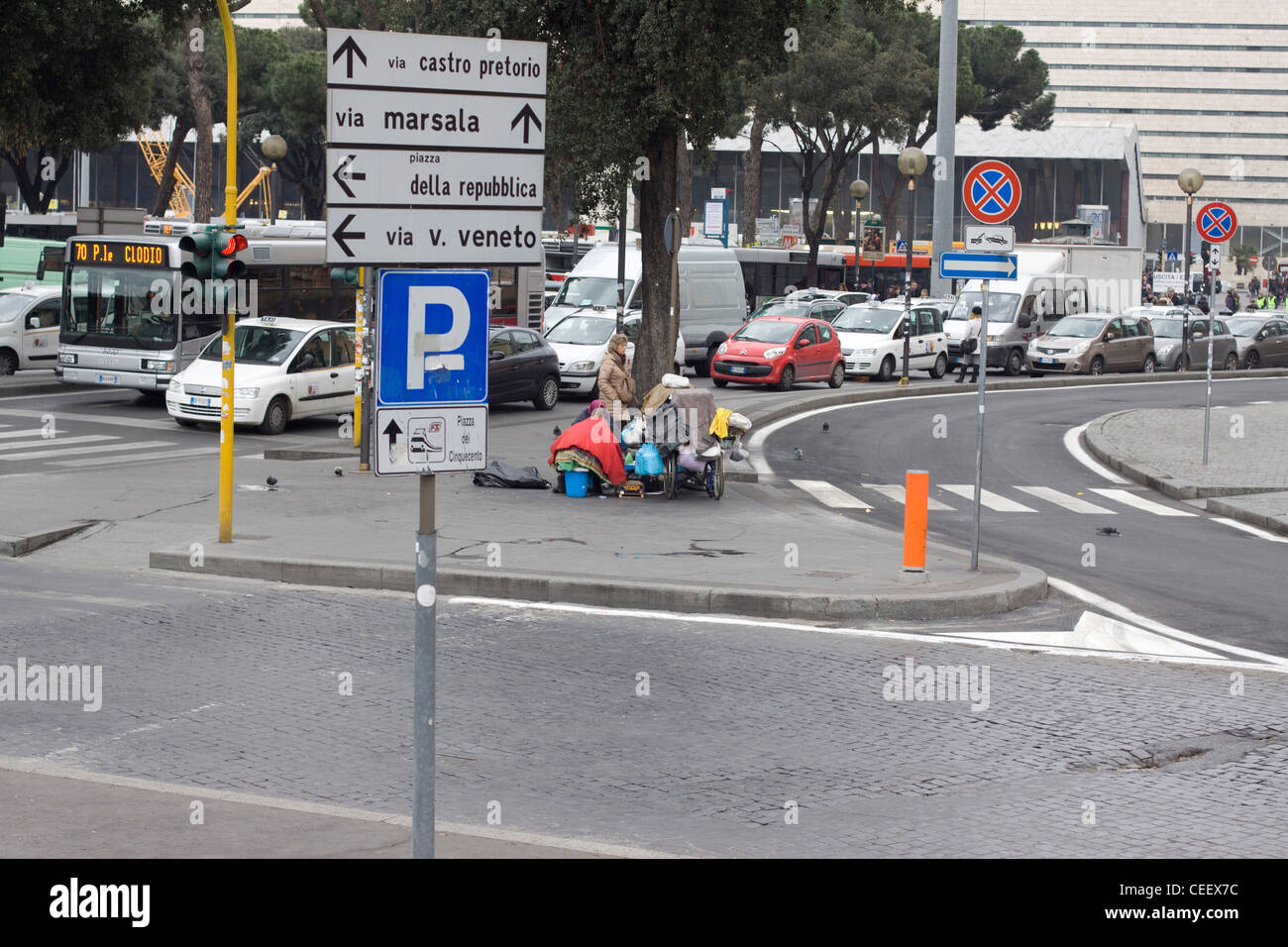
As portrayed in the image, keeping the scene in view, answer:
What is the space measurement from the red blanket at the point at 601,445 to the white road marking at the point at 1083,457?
7.82 meters

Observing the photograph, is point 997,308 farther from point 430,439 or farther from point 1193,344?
point 430,439

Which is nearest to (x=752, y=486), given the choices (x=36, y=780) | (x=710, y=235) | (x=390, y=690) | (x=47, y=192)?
(x=390, y=690)

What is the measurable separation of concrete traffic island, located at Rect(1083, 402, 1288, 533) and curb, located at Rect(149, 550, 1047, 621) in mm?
6443

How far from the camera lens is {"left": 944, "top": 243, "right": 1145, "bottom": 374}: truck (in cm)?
4178

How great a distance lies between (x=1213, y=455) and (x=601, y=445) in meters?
10.6

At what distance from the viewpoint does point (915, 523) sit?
1308cm

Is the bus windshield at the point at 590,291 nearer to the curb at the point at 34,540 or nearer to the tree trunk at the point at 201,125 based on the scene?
the tree trunk at the point at 201,125

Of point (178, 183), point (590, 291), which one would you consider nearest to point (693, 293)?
point (590, 291)

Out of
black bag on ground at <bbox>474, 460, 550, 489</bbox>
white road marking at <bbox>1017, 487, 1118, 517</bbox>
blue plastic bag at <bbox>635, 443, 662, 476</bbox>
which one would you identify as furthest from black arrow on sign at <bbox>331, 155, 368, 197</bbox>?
white road marking at <bbox>1017, 487, 1118, 517</bbox>

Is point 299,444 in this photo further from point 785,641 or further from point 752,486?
point 785,641

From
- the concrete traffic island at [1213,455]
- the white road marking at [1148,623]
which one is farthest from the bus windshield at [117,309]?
the white road marking at [1148,623]

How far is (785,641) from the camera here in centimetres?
1098
